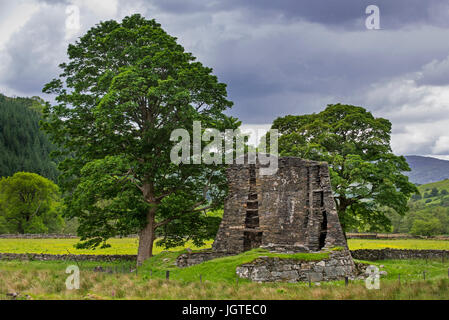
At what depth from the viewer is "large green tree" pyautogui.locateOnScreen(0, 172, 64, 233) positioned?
66.7 meters

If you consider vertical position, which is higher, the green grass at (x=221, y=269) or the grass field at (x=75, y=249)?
the green grass at (x=221, y=269)

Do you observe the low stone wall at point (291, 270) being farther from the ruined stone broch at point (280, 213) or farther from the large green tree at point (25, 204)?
the large green tree at point (25, 204)

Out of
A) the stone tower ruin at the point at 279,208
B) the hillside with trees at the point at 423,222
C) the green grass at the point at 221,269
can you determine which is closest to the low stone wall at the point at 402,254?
the hillside with trees at the point at 423,222

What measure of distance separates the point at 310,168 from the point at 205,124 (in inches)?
280

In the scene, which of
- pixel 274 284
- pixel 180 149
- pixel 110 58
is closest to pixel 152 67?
pixel 110 58

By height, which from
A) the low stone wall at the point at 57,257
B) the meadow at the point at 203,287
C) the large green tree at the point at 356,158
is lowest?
the low stone wall at the point at 57,257

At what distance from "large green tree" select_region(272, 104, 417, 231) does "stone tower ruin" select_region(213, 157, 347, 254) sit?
285 inches

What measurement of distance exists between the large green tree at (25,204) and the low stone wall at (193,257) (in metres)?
46.5

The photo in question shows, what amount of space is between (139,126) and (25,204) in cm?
4633

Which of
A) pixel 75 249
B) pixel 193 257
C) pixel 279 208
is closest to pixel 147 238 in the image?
pixel 193 257

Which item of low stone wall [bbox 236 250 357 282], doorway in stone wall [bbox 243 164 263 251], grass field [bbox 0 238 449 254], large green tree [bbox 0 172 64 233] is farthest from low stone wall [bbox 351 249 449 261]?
large green tree [bbox 0 172 64 233]

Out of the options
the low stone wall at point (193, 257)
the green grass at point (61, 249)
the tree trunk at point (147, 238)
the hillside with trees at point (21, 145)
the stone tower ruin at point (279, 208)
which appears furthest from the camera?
the hillside with trees at point (21, 145)

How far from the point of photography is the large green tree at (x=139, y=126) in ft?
87.7

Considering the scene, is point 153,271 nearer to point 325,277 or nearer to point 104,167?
point 104,167
